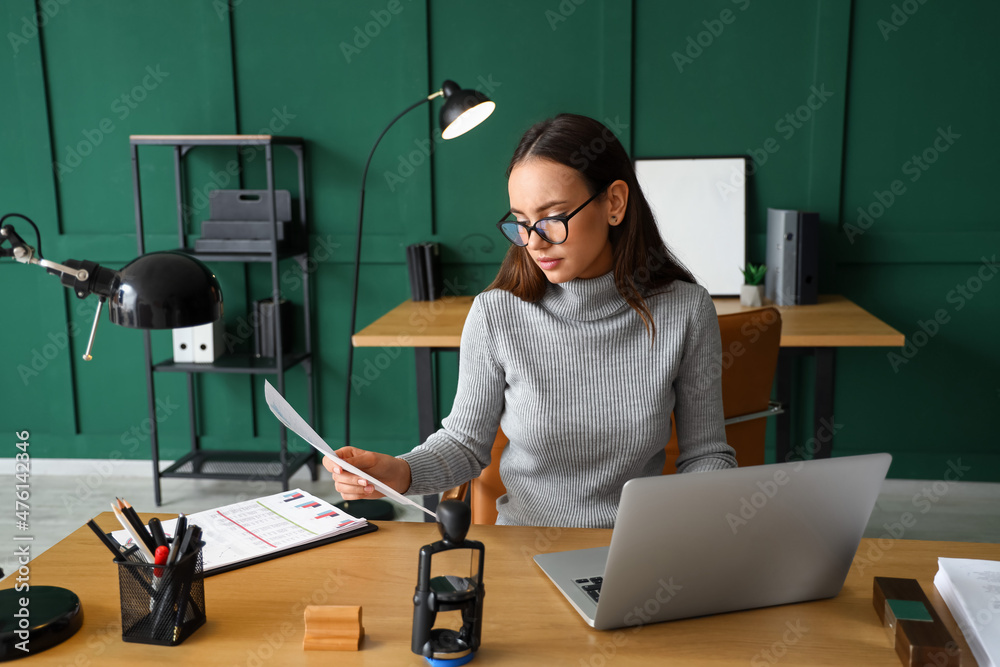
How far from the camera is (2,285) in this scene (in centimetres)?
355

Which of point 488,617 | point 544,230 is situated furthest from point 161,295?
point 544,230

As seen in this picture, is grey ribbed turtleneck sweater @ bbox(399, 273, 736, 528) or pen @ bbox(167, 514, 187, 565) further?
grey ribbed turtleneck sweater @ bbox(399, 273, 736, 528)

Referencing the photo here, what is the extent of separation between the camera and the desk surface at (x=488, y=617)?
2.95 feet

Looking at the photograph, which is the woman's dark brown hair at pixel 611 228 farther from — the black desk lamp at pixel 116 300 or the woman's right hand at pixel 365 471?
the black desk lamp at pixel 116 300

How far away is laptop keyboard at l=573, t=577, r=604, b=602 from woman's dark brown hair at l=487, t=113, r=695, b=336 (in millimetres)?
555

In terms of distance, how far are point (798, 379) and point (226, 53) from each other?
8.65 ft

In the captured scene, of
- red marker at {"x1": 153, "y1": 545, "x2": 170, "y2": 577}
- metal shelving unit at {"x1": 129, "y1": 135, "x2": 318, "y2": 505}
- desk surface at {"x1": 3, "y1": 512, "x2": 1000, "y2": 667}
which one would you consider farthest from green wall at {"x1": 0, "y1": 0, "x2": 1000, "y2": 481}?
red marker at {"x1": 153, "y1": 545, "x2": 170, "y2": 577}

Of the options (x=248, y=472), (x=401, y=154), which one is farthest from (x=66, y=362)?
(x=401, y=154)

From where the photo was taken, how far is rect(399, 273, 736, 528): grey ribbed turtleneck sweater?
1.45 m

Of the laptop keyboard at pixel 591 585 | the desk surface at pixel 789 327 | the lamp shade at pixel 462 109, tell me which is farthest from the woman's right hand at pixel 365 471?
→ the lamp shade at pixel 462 109

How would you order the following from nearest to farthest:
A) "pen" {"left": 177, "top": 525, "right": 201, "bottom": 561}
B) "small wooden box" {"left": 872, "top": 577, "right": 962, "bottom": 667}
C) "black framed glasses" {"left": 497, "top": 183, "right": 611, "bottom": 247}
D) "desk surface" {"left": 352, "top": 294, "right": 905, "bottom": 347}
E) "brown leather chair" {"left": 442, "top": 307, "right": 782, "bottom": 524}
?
"small wooden box" {"left": 872, "top": 577, "right": 962, "bottom": 667}, "pen" {"left": 177, "top": 525, "right": 201, "bottom": 561}, "black framed glasses" {"left": 497, "top": 183, "right": 611, "bottom": 247}, "brown leather chair" {"left": 442, "top": 307, "right": 782, "bottom": 524}, "desk surface" {"left": 352, "top": 294, "right": 905, "bottom": 347}

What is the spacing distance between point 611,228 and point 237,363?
7.01 feet

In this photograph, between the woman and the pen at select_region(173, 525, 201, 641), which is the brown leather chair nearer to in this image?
the woman

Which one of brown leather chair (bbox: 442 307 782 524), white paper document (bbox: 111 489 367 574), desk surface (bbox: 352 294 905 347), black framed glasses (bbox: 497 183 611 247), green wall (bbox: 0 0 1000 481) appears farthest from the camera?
green wall (bbox: 0 0 1000 481)
